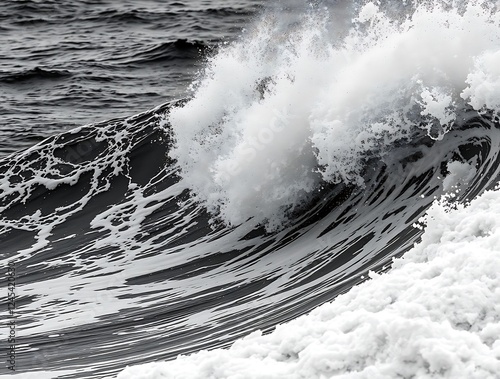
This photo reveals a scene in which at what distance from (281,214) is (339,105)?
153 cm

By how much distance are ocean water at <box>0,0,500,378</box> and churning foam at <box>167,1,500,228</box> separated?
3 centimetres

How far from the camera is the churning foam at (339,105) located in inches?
380

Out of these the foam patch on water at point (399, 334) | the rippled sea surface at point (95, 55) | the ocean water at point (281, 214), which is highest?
the rippled sea surface at point (95, 55)

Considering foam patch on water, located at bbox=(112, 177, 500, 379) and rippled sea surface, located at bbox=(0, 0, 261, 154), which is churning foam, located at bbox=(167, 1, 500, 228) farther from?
rippled sea surface, located at bbox=(0, 0, 261, 154)

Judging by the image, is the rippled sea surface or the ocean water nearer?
the ocean water

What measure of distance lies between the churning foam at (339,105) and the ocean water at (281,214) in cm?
3

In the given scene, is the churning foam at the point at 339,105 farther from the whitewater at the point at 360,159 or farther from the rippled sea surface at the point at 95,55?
the rippled sea surface at the point at 95,55

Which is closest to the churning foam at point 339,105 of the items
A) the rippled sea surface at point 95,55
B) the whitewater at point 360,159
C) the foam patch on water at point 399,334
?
the whitewater at point 360,159

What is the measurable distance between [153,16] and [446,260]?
57.3ft

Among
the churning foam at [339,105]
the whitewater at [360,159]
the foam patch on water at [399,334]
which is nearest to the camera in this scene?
the foam patch on water at [399,334]


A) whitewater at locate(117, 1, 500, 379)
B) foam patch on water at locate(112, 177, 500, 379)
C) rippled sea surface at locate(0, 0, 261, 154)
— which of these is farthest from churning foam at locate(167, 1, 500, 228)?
rippled sea surface at locate(0, 0, 261, 154)

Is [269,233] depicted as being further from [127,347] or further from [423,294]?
[423,294]

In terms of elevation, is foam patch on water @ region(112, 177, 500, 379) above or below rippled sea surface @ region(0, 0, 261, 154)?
below

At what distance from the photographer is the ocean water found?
Result: 219 inches
